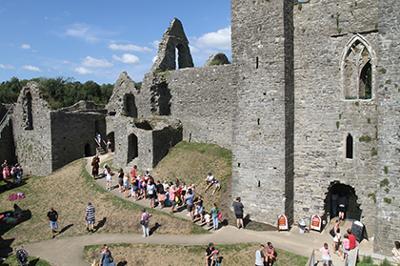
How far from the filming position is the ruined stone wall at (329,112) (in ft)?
59.0

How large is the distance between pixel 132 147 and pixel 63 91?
62843 millimetres

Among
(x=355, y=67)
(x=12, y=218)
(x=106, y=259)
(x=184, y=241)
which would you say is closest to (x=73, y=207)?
(x=12, y=218)

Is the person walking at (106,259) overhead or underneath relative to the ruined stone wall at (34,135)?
underneath

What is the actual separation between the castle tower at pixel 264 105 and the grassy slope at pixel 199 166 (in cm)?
240

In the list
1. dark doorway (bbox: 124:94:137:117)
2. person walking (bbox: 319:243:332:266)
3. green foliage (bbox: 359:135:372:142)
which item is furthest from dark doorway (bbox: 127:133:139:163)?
person walking (bbox: 319:243:332:266)

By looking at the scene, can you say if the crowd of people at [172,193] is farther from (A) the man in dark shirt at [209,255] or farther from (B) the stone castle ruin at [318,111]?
(A) the man in dark shirt at [209,255]

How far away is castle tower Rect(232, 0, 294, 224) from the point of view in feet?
62.6

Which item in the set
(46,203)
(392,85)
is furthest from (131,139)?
(392,85)

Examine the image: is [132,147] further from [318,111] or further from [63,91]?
[63,91]

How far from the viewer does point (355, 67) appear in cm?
1841

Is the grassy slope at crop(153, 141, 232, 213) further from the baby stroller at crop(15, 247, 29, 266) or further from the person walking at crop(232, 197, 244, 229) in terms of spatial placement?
the baby stroller at crop(15, 247, 29, 266)

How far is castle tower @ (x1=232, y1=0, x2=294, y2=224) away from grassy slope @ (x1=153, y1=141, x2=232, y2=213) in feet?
7.89

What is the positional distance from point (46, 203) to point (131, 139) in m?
7.17

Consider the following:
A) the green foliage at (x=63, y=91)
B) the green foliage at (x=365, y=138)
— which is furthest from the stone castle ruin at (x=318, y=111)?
the green foliage at (x=63, y=91)
